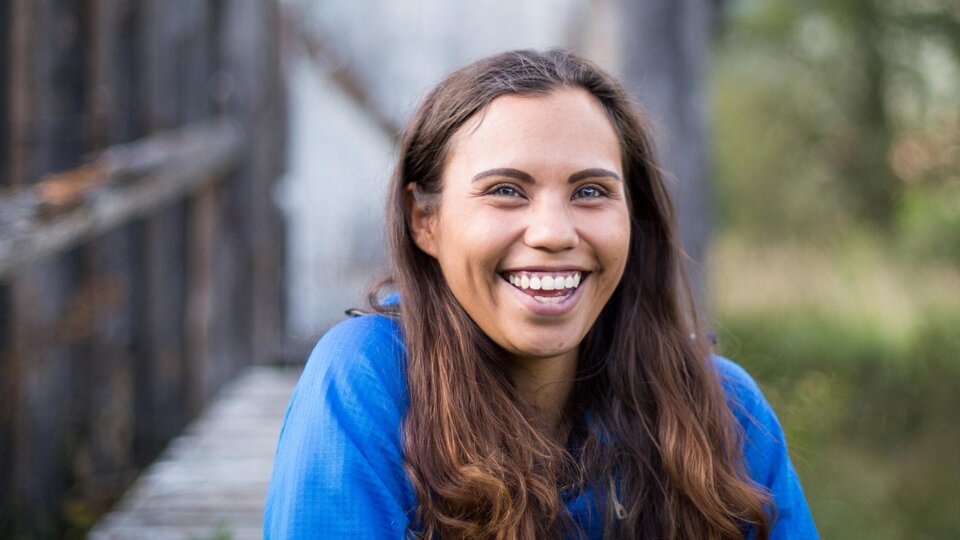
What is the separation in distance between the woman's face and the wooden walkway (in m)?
1.06

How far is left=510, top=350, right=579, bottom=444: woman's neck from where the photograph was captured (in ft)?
6.64

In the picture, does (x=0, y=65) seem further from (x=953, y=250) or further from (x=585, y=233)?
(x=953, y=250)

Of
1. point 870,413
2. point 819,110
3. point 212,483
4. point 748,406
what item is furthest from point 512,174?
point 819,110

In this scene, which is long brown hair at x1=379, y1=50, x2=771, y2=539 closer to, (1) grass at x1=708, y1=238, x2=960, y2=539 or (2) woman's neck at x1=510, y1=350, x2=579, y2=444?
(2) woman's neck at x1=510, y1=350, x2=579, y2=444

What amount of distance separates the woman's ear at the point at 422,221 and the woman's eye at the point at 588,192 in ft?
0.92

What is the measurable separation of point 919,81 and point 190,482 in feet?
30.4

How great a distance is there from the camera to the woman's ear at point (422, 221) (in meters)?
2.00

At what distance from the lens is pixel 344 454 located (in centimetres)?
170

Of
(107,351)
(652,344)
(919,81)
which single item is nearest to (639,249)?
(652,344)

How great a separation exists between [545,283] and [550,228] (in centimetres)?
10

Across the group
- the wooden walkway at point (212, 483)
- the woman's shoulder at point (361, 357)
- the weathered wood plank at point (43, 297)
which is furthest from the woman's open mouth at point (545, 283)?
the weathered wood plank at point (43, 297)

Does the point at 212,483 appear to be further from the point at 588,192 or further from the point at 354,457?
the point at 588,192

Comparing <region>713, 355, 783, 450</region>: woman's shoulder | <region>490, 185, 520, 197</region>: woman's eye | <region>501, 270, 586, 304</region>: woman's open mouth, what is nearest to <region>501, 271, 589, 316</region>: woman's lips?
<region>501, 270, 586, 304</region>: woman's open mouth

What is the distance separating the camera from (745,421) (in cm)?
207
